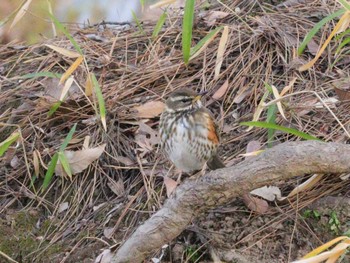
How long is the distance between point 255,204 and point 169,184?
1.78 ft

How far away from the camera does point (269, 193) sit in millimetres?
4277

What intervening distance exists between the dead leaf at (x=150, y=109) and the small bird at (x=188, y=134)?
1.93 ft

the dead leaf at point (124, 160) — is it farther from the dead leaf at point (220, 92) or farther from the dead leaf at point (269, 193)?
the dead leaf at point (269, 193)

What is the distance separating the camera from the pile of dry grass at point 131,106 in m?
4.52

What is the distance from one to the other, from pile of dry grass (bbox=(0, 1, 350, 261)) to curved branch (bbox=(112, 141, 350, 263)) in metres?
0.37

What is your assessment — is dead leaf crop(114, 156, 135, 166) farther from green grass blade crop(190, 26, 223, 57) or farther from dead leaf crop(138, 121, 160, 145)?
green grass blade crop(190, 26, 223, 57)

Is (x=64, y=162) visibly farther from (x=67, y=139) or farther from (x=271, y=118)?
(x=271, y=118)

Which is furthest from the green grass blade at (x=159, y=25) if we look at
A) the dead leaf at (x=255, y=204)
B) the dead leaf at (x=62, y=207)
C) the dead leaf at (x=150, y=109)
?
the dead leaf at (x=255, y=204)

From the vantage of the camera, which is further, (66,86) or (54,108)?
(54,108)

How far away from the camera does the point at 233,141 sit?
15.5ft

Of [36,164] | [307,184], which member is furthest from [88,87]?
[307,184]

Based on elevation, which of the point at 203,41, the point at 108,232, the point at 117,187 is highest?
the point at 203,41

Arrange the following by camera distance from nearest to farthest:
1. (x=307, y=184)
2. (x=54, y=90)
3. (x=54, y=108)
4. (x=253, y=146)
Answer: (x=307, y=184) → (x=253, y=146) → (x=54, y=108) → (x=54, y=90)

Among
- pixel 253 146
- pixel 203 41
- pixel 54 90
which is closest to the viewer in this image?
pixel 253 146
